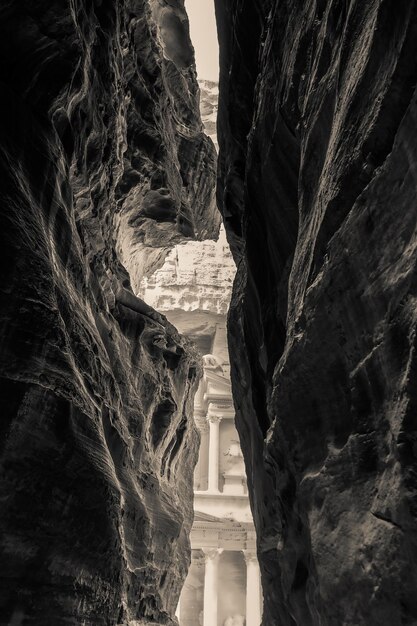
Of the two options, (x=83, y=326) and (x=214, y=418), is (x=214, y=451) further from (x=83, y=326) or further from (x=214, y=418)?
(x=83, y=326)

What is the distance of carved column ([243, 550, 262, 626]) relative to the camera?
30.5 metres

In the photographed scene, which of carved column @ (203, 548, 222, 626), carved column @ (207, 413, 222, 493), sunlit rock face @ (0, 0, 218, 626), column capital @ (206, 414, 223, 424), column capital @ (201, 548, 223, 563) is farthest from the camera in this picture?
column capital @ (206, 414, 223, 424)

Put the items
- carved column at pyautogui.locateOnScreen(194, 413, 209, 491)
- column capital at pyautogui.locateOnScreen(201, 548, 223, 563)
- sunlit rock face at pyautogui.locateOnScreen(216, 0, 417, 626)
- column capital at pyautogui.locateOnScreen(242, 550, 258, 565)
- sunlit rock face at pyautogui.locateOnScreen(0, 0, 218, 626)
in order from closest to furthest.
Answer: sunlit rock face at pyautogui.locateOnScreen(216, 0, 417, 626), sunlit rock face at pyautogui.locateOnScreen(0, 0, 218, 626), column capital at pyautogui.locateOnScreen(201, 548, 223, 563), column capital at pyautogui.locateOnScreen(242, 550, 258, 565), carved column at pyautogui.locateOnScreen(194, 413, 209, 491)

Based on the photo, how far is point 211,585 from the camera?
30.7 m

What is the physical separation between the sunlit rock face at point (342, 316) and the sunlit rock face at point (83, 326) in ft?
5.36

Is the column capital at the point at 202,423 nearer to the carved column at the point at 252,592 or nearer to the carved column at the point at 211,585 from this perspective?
the carved column at the point at 211,585

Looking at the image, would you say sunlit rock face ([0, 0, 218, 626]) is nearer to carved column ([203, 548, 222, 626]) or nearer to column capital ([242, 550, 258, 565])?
carved column ([203, 548, 222, 626])

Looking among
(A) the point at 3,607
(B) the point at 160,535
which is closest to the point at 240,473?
(B) the point at 160,535

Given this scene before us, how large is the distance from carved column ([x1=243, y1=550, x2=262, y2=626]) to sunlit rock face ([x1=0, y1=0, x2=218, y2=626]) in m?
20.9

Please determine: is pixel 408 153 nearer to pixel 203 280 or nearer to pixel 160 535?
pixel 160 535

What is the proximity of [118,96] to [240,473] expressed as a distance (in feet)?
97.8

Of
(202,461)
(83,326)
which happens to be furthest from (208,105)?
(83,326)

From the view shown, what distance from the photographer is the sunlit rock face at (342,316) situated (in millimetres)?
3459

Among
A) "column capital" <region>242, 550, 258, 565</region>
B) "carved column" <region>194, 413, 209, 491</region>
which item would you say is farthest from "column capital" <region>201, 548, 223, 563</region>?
"carved column" <region>194, 413, 209, 491</region>
